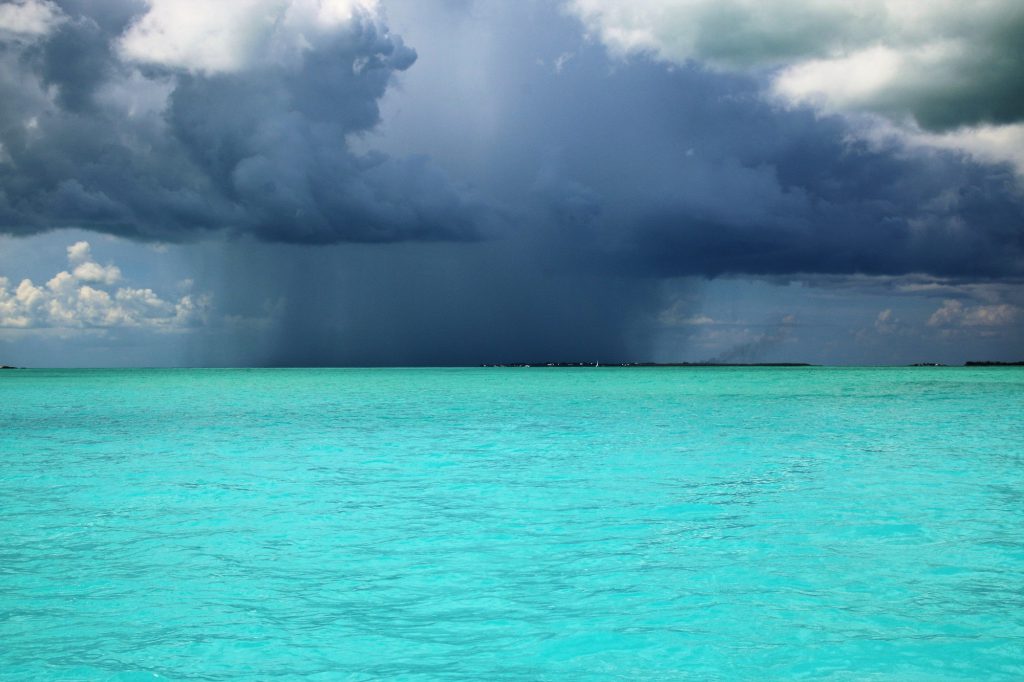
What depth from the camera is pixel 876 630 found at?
775cm

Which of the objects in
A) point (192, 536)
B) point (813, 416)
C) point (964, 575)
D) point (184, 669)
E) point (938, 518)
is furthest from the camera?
point (813, 416)

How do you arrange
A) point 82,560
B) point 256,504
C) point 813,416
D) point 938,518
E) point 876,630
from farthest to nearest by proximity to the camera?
point 813,416
point 256,504
point 938,518
point 82,560
point 876,630

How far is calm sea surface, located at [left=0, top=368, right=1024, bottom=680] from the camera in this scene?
7.26 meters

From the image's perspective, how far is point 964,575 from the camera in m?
9.75

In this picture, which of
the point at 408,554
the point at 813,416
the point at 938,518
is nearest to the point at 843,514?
the point at 938,518

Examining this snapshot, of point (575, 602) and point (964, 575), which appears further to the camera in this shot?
point (964, 575)

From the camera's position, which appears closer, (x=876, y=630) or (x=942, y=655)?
(x=942, y=655)

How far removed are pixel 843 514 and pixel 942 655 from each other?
6544 mm

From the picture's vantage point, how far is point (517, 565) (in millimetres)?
10406

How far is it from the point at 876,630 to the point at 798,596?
1.19 metres

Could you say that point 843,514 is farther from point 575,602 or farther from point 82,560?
point 82,560

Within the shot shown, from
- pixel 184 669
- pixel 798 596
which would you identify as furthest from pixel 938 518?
pixel 184 669

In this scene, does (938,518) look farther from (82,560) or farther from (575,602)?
(82,560)

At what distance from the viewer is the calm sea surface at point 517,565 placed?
726cm
